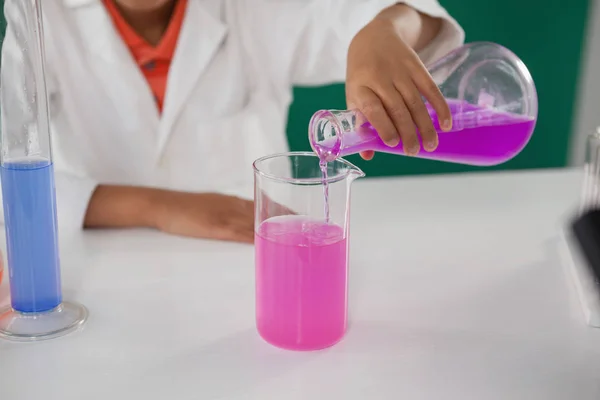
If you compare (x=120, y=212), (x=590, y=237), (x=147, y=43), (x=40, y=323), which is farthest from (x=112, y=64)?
(x=590, y=237)

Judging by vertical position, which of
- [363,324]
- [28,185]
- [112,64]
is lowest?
[363,324]

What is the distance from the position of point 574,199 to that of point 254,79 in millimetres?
581

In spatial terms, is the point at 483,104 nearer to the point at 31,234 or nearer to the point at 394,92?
the point at 394,92

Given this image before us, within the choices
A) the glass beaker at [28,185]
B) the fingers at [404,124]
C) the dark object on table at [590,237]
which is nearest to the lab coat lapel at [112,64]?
the glass beaker at [28,185]

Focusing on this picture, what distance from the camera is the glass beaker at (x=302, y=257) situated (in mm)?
569

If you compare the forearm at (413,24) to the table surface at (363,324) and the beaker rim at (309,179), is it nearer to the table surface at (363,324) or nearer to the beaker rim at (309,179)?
the table surface at (363,324)

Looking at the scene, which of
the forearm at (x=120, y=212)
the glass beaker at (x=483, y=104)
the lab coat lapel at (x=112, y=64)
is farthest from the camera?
the lab coat lapel at (x=112, y=64)

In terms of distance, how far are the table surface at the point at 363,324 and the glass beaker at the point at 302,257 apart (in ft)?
0.07

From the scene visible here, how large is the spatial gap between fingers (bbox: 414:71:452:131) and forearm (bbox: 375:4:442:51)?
0.85ft

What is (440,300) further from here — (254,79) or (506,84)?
(254,79)

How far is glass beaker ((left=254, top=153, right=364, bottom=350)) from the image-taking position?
1.87 feet

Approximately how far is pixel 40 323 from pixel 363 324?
30 centimetres

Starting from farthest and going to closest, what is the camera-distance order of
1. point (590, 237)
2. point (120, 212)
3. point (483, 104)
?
point (120, 212) < point (483, 104) < point (590, 237)

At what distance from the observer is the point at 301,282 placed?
22.4 inches
